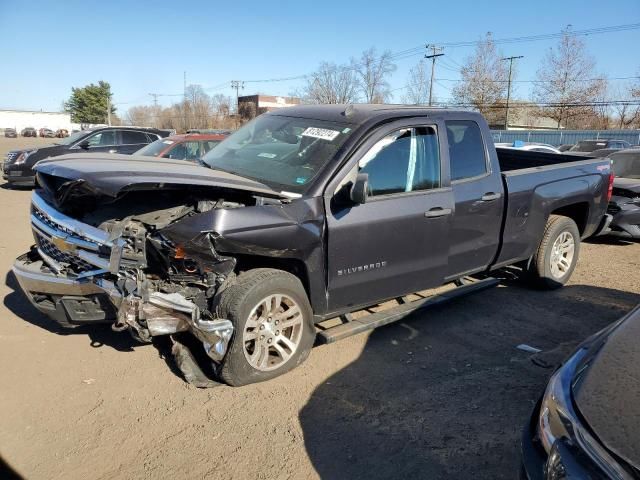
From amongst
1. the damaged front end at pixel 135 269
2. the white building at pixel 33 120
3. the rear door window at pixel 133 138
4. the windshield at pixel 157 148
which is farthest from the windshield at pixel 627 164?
the white building at pixel 33 120

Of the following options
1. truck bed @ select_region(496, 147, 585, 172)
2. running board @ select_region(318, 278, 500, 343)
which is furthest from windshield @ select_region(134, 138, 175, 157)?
running board @ select_region(318, 278, 500, 343)

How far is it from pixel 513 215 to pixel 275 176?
2.59m

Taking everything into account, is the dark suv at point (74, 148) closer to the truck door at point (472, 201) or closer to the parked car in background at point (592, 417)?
the truck door at point (472, 201)

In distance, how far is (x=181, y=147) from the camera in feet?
33.4

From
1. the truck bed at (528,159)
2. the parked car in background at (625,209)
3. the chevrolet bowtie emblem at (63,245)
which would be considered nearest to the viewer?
the chevrolet bowtie emblem at (63,245)

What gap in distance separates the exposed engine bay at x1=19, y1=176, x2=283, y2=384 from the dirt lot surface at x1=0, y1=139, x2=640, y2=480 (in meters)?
0.46

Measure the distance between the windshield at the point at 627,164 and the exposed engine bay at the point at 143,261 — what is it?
811cm

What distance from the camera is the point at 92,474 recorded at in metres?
2.67

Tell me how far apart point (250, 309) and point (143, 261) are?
0.77m

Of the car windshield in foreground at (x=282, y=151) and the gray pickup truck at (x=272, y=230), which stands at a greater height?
the car windshield in foreground at (x=282, y=151)

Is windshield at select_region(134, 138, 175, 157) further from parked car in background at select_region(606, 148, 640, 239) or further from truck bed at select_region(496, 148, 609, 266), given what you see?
parked car in background at select_region(606, 148, 640, 239)

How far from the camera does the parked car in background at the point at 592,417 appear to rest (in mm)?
1696

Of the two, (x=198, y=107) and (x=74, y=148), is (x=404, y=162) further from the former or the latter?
(x=198, y=107)

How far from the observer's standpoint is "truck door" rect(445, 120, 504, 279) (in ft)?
14.8
